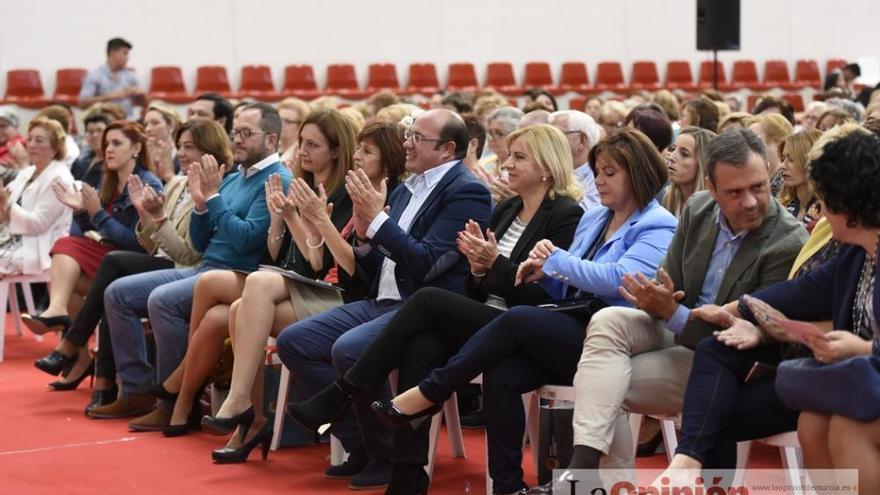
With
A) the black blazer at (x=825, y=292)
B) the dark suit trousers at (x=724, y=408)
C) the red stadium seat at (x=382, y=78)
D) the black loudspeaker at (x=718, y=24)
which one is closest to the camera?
the black blazer at (x=825, y=292)

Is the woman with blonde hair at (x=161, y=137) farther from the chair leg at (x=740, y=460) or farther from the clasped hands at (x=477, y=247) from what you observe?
the chair leg at (x=740, y=460)

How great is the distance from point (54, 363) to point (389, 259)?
2168 millimetres

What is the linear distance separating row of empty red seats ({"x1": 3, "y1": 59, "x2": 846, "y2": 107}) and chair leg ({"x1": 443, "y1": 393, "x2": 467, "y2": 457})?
880 cm

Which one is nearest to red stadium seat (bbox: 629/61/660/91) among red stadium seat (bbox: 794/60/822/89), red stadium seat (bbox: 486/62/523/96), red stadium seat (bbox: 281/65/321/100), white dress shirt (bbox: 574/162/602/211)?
red stadium seat (bbox: 486/62/523/96)

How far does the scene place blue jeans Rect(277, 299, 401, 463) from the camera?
4207 mm

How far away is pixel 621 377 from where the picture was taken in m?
3.44

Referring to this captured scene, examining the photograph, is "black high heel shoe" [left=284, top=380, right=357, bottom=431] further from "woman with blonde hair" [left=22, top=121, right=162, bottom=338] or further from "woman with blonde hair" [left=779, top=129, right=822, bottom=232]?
"woman with blonde hair" [left=22, top=121, right=162, bottom=338]

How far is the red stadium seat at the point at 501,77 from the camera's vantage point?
14789 millimetres

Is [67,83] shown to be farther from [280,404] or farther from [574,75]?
[280,404]

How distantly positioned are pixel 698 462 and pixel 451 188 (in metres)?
1.52

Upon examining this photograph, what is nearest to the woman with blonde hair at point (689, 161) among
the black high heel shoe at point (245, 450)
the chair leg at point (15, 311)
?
the black high heel shoe at point (245, 450)

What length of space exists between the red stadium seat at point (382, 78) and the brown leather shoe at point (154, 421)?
929 centimetres

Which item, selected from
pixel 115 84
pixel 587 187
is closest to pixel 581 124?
pixel 587 187

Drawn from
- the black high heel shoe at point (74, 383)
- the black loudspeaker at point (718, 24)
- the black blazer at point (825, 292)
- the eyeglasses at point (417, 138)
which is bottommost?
the black high heel shoe at point (74, 383)
